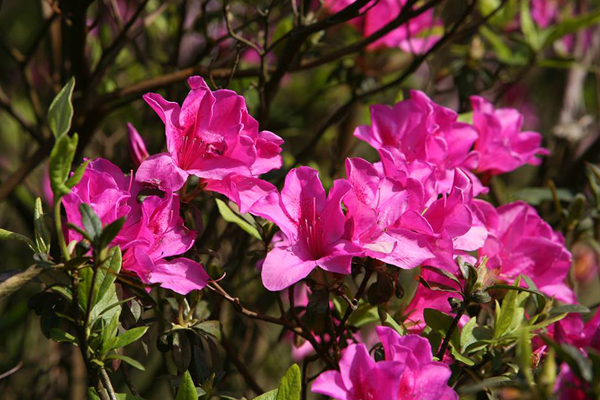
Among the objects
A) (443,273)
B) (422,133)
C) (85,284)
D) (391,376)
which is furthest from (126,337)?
(422,133)

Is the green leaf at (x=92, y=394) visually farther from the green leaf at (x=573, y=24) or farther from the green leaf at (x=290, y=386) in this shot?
the green leaf at (x=573, y=24)

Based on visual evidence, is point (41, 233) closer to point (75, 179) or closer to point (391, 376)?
point (75, 179)

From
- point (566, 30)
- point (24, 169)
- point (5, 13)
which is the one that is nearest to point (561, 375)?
point (566, 30)

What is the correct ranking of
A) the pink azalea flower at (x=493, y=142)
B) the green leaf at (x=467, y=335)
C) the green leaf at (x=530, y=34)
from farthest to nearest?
the green leaf at (x=530, y=34)
the pink azalea flower at (x=493, y=142)
the green leaf at (x=467, y=335)

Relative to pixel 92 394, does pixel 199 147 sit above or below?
above

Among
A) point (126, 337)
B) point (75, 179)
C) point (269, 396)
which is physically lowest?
point (269, 396)

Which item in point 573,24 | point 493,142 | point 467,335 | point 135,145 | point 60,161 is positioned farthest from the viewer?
point 573,24

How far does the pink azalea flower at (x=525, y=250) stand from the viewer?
3.87 ft

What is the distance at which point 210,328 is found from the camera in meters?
1.07

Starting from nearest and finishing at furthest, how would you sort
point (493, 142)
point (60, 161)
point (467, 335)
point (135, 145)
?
point (60, 161) → point (467, 335) → point (135, 145) → point (493, 142)

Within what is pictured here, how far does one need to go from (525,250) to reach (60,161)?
754 mm

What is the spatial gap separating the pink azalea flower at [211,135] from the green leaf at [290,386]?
10.9 inches

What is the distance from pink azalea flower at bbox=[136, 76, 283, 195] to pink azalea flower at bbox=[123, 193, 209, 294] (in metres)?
0.06

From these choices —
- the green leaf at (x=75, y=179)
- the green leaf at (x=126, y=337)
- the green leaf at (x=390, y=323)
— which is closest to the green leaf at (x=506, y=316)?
the green leaf at (x=390, y=323)
